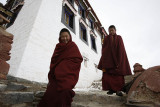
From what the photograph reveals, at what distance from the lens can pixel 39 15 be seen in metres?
3.89

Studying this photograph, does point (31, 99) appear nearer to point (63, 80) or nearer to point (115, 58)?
point (63, 80)

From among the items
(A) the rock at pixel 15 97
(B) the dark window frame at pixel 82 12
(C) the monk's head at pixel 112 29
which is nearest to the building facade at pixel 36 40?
(A) the rock at pixel 15 97

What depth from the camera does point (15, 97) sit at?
1.38 m

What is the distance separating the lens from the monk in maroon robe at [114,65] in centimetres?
199

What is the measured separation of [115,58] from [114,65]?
0.57 feet

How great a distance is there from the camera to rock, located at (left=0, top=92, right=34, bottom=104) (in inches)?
50.5

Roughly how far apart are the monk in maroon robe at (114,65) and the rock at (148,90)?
0.66 m

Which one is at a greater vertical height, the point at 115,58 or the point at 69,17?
the point at 69,17

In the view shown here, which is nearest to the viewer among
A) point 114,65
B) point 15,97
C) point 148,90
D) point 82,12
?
point 148,90

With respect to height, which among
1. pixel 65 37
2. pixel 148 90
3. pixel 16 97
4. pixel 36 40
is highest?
pixel 36 40

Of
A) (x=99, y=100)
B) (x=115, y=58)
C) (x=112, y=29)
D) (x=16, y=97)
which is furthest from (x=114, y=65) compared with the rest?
(x=16, y=97)

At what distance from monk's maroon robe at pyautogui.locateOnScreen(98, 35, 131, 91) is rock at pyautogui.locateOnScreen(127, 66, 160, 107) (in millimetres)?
677

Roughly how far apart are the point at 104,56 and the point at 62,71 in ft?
4.43

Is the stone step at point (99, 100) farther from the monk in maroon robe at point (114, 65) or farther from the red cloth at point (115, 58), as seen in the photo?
the red cloth at point (115, 58)
